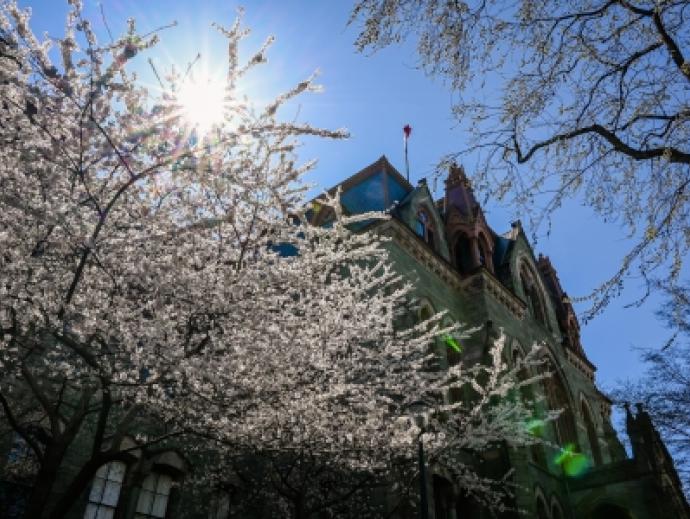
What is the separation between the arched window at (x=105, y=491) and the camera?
10.6m

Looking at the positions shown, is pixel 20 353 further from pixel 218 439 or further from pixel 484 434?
pixel 484 434

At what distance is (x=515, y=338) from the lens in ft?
69.4

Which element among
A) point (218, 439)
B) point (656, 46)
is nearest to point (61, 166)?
point (218, 439)

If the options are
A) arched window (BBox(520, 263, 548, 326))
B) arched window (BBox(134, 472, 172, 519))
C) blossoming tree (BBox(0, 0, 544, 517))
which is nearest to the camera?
blossoming tree (BBox(0, 0, 544, 517))

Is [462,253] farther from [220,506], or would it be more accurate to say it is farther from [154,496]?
[154,496]

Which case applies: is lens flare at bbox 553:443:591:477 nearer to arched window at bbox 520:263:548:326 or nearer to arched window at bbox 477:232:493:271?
arched window at bbox 520:263:548:326

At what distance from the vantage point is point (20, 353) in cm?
735

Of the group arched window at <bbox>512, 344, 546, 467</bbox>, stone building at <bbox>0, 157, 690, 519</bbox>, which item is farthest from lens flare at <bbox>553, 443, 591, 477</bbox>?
arched window at <bbox>512, 344, 546, 467</bbox>

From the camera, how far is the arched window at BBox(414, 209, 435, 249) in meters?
20.5

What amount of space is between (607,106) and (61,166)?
647 cm

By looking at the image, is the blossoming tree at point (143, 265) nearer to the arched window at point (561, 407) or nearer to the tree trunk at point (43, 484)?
the tree trunk at point (43, 484)

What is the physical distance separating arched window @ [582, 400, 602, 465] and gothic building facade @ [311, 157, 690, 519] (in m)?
0.04

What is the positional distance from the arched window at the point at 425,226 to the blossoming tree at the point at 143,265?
1178 cm

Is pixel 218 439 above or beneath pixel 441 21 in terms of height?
beneath
